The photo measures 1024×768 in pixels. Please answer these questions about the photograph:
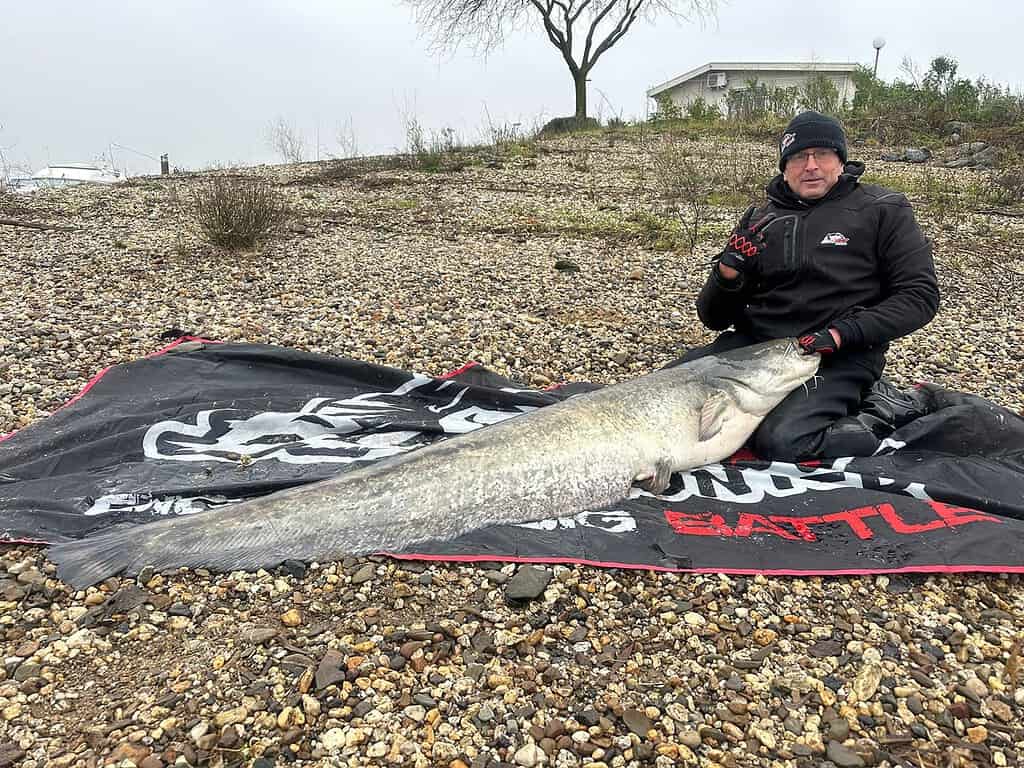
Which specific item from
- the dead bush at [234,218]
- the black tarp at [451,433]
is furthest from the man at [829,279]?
the dead bush at [234,218]

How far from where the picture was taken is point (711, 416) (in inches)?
132

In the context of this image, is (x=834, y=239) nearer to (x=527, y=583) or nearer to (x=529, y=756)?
(x=527, y=583)

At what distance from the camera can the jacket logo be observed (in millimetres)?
3602

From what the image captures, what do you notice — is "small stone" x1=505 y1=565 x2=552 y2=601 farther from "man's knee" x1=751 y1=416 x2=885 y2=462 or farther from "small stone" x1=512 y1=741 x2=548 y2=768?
"man's knee" x1=751 y1=416 x2=885 y2=462

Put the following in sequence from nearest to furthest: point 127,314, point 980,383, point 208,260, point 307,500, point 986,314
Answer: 1. point 307,500
2. point 980,383
3. point 127,314
4. point 986,314
5. point 208,260

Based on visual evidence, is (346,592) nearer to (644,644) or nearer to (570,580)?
(570,580)

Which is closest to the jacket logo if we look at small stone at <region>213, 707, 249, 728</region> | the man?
the man

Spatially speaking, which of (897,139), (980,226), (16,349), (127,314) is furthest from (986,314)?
(897,139)

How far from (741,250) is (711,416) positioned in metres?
0.94

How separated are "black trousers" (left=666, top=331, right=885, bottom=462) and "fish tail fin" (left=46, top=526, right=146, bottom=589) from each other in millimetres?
2838

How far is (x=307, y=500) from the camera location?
2592mm

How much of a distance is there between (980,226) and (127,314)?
915 centimetres

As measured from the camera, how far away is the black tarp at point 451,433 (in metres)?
2.64

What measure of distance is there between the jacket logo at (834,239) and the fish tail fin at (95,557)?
3.44 metres
